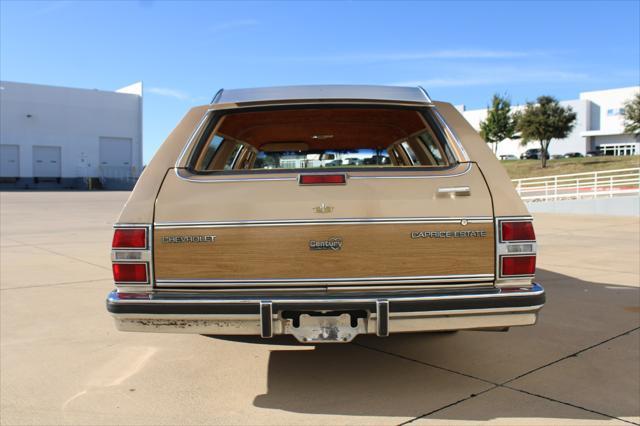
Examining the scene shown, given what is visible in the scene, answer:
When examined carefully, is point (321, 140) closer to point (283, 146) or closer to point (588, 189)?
point (283, 146)

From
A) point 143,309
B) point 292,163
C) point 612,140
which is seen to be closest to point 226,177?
point 143,309

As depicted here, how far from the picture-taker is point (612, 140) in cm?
7231

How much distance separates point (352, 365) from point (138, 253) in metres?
1.81

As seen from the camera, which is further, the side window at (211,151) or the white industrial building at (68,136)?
the white industrial building at (68,136)

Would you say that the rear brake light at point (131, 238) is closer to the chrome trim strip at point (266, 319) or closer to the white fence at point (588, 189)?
the chrome trim strip at point (266, 319)

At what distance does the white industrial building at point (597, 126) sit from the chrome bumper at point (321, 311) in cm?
7277

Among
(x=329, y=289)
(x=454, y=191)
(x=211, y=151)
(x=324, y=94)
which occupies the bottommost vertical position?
(x=329, y=289)

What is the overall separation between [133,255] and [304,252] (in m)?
0.92

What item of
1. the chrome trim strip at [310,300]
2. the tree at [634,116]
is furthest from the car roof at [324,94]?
the tree at [634,116]

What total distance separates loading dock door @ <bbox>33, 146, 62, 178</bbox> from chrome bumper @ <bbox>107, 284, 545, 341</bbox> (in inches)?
2166

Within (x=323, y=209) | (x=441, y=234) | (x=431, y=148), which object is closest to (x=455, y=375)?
(x=441, y=234)

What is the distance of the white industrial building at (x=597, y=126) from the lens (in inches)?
2785

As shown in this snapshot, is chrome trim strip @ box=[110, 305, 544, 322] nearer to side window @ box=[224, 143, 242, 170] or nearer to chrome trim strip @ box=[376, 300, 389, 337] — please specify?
chrome trim strip @ box=[376, 300, 389, 337]

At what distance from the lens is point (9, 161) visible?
165 feet
